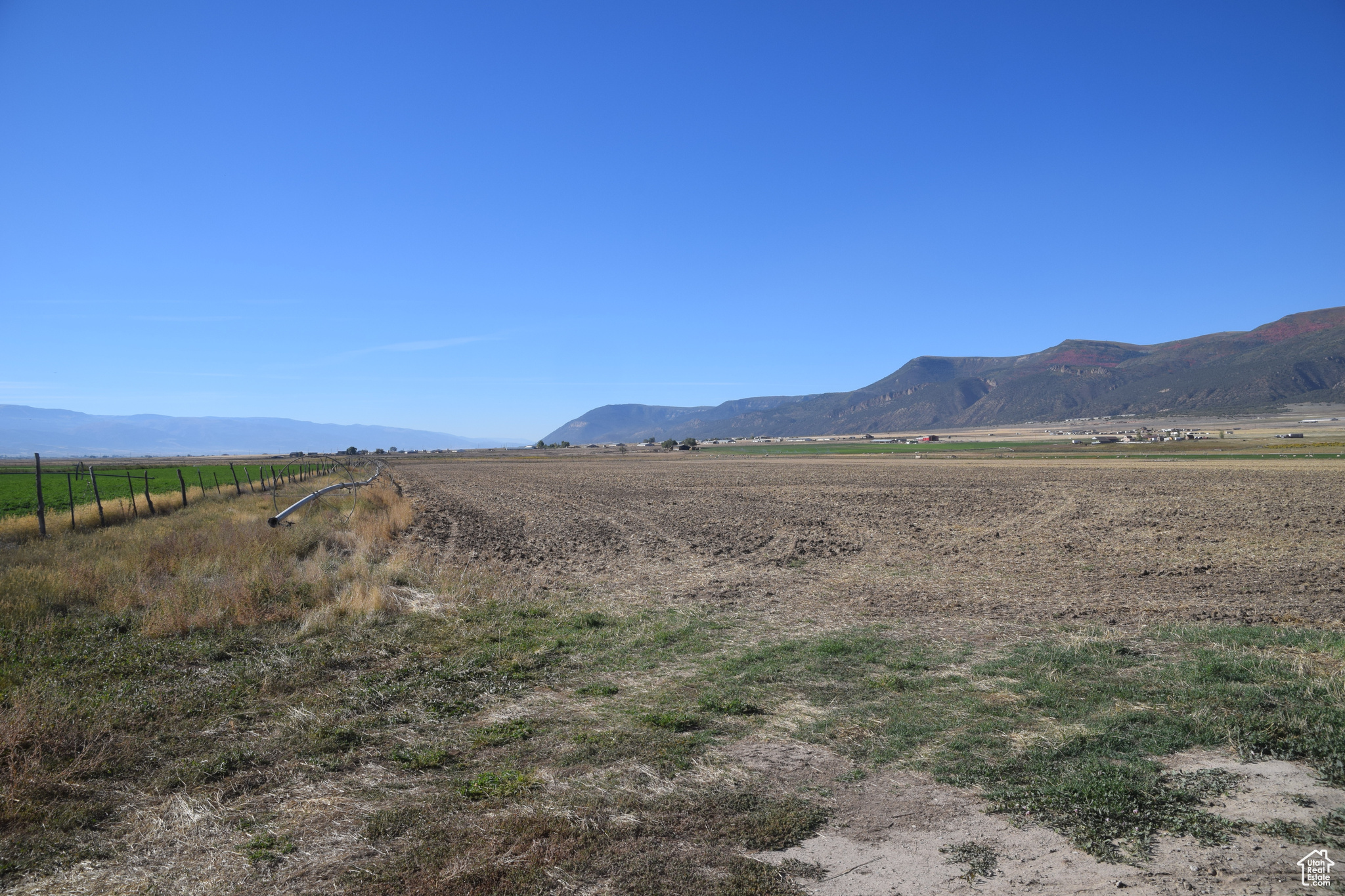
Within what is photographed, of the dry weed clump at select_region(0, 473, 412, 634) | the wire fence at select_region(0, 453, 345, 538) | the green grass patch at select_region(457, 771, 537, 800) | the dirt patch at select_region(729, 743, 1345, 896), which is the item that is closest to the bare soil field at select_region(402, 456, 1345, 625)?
the dry weed clump at select_region(0, 473, 412, 634)

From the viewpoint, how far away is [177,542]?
14375 mm

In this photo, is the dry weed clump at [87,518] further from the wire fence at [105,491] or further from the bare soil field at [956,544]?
the bare soil field at [956,544]

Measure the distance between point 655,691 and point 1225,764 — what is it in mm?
4869

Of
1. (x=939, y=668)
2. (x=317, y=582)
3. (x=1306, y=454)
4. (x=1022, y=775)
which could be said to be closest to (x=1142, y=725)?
(x=1022, y=775)

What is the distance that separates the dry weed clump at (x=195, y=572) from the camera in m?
9.85

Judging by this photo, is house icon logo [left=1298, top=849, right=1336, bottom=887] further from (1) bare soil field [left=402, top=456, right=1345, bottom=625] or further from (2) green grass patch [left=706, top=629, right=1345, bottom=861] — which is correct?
(1) bare soil field [left=402, top=456, right=1345, bottom=625]

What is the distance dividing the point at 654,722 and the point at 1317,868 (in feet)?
14.9

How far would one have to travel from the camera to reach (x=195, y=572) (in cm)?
1225

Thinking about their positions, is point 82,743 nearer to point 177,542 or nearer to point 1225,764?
point 1225,764

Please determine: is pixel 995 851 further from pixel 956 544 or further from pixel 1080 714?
pixel 956 544

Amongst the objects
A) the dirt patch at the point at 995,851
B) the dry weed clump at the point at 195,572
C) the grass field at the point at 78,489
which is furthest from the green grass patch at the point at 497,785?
the grass field at the point at 78,489

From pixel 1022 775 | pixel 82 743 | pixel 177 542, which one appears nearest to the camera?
pixel 1022 775

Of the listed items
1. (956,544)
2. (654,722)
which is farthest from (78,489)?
(654,722)

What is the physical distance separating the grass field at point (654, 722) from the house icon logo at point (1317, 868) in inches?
3.8
